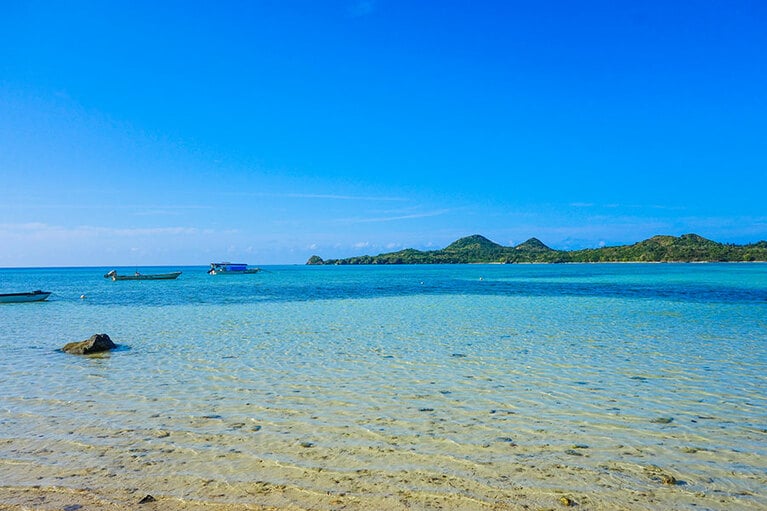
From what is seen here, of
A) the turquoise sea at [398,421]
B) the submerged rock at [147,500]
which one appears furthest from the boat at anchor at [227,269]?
the submerged rock at [147,500]

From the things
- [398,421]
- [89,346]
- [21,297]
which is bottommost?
[398,421]

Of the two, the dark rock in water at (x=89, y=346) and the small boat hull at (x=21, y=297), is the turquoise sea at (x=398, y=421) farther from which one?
the small boat hull at (x=21, y=297)

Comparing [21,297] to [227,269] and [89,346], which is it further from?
[227,269]

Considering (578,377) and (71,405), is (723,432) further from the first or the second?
(71,405)

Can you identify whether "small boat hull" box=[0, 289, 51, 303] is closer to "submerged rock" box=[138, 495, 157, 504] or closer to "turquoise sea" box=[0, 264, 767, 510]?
"turquoise sea" box=[0, 264, 767, 510]

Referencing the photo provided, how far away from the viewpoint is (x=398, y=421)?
9.70m

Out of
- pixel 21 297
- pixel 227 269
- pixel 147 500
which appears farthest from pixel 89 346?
pixel 227 269

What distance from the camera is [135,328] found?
25.0m

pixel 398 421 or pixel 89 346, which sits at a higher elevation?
pixel 89 346

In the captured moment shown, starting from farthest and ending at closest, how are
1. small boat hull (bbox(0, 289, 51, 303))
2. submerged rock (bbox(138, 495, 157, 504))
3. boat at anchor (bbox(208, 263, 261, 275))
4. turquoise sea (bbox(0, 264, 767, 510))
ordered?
boat at anchor (bbox(208, 263, 261, 275)) → small boat hull (bbox(0, 289, 51, 303)) → turquoise sea (bbox(0, 264, 767, 510)) → submerged rock (bbox(138, 495, 157, 504))

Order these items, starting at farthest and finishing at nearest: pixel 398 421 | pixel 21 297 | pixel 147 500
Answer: pixel 21 297, pixel 398 421, pixel 147 500

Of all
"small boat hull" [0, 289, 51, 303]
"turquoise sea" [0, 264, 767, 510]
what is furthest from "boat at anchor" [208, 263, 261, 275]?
"turquoise sea" [0, 264, 767, 510]

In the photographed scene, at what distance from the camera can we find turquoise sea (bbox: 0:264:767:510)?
6.76 meters

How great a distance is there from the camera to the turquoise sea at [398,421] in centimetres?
676
